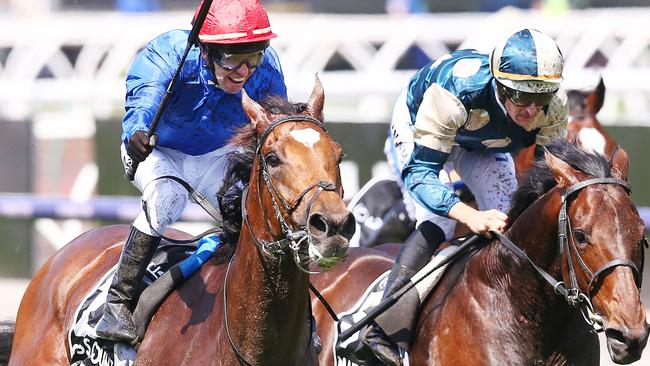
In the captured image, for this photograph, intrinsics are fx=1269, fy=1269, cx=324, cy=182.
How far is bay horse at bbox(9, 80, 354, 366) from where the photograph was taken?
403cm

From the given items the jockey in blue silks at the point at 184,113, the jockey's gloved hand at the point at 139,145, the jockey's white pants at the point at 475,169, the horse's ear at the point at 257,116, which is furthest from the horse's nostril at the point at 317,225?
the jockey's white pants at the point at 475,169

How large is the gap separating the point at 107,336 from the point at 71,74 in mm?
8055

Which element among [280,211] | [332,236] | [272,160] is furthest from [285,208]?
[332,236]

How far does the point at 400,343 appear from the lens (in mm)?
5207

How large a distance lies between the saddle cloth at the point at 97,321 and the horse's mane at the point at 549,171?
4.51 ft

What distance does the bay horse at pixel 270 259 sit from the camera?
13.2ft

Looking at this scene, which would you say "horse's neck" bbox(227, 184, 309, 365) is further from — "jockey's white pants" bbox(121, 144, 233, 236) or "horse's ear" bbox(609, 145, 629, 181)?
"horse's ear" bbox(609, 145, 629, 181)

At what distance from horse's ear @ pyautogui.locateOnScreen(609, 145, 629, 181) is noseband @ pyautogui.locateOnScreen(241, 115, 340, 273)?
3.87 ft

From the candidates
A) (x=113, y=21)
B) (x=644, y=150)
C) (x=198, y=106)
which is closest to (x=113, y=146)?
(x=113, y=21)

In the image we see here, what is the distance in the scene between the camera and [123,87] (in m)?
11.8

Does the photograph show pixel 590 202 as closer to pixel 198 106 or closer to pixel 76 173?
pixel 198 106

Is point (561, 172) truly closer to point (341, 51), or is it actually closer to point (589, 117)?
point (589, 117)

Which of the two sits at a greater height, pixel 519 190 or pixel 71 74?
pixel 519 190

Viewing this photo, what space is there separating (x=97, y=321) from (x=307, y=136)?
1.47m
